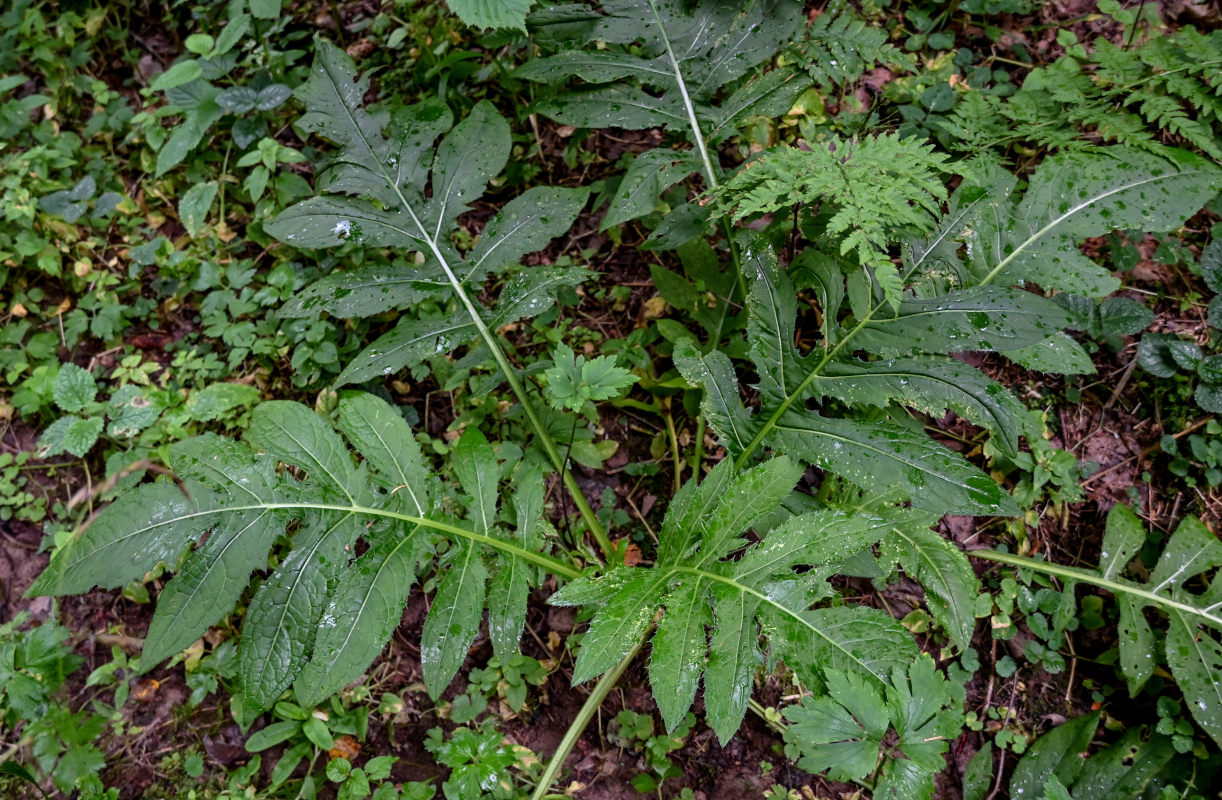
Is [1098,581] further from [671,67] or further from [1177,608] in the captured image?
[671,67]

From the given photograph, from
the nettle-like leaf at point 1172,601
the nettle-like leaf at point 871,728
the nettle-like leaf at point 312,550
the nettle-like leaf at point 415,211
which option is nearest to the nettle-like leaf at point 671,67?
the nettle-like leaf at point 415,211

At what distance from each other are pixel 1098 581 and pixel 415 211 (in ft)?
9.18

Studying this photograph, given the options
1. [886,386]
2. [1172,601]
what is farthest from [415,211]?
[1172,601]

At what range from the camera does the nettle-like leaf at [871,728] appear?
1.80 metres

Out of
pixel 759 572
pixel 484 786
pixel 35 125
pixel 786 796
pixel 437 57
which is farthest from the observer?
pixel 35 125

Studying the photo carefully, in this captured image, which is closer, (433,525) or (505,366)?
(433,525)

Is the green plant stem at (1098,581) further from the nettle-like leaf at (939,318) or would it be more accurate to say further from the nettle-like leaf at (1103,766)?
the nettle-like leaf at (939,318)

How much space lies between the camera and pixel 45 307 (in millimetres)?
3430

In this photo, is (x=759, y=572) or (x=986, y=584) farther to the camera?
(x=986, y=584)

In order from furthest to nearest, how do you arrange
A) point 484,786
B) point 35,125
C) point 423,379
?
point 35,125
point 423,379
point 484,786

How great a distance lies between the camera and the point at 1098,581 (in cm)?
244

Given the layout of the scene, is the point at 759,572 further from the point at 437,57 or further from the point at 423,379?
the point at 437,57

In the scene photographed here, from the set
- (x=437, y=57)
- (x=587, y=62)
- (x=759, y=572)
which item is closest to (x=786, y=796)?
(x=759, y=572)

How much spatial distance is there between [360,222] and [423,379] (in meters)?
0.75
